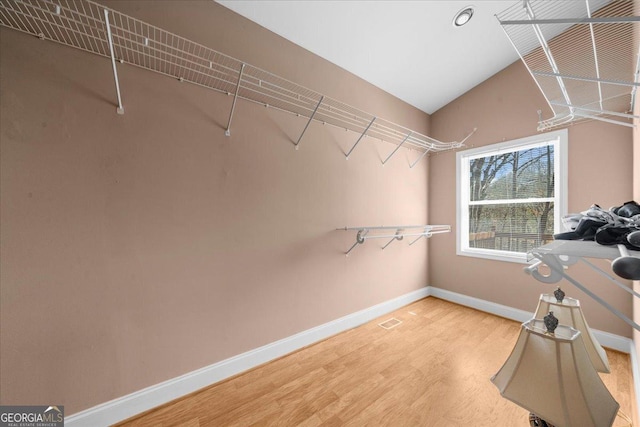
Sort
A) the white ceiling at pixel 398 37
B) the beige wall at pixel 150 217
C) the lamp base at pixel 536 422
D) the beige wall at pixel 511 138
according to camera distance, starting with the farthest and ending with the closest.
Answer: the beige wall at pixel 511 138, the white ceiling at pixel 398 37, the beige wall at pixel 150 217, the lamp base at pixel 536 422

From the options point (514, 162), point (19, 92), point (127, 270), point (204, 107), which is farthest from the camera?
point (514, 162)

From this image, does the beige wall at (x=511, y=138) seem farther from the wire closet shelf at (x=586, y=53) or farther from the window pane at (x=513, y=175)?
the wire closet shelf at (x=586, y=53)

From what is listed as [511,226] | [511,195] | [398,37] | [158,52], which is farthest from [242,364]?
[511,195]

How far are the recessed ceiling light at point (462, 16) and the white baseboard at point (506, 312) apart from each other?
2.72 meters

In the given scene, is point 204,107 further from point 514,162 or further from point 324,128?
point 514,162

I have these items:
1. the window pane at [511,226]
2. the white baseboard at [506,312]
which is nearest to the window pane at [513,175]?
the window pane at [511,226]

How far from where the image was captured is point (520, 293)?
2.47m

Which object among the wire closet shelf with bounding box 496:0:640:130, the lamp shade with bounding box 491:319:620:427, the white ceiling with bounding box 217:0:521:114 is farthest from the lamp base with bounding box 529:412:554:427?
the white ceiling with bounding box 217:0:521:114

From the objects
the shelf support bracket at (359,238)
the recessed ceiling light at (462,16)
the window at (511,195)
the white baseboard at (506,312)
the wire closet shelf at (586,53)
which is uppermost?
the recessed ceiling light at (462,16)

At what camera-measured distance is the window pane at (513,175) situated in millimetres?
2426

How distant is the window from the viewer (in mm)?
2359

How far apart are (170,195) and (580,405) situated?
1.81 m

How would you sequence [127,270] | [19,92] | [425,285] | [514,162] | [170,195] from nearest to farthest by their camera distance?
[19,92] → [127,270] → [170,195] → [514,162] → [425,285]

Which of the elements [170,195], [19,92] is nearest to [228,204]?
[170,195]
